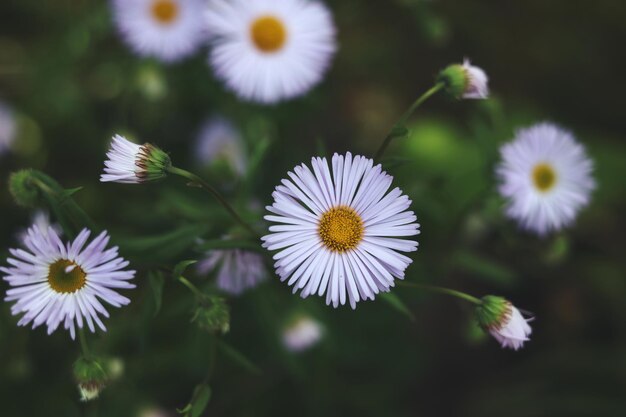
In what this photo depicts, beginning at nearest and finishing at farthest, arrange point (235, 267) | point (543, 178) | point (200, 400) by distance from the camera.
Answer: point (200, 400), point (235, 267), point (543, 178)

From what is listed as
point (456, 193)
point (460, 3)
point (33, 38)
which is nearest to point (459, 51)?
point (460, 3)

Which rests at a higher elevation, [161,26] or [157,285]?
[161,26]

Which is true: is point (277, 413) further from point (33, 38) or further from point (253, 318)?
point (33, 38)

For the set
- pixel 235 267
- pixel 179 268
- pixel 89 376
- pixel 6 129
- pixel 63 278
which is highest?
pixel 6 129

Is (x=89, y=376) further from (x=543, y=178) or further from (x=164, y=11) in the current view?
(x=164, y=11)

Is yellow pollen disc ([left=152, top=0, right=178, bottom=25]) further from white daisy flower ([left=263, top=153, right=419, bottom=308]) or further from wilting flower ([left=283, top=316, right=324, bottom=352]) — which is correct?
white daisy flower ([left=263, top=153, right=419, bottom=308])

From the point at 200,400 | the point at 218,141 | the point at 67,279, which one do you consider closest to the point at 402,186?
the point at 200,400
